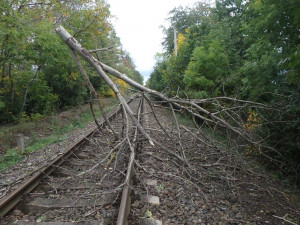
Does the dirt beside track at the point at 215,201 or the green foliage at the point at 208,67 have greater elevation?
the green foliage at the point at 208,67

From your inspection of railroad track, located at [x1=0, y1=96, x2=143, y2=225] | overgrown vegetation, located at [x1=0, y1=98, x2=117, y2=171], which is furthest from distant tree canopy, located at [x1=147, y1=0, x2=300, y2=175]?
overgrown vegetation, located at [x1=0, y1=98, x2=117, y2=171]

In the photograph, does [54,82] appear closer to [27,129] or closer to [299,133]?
[27,129]

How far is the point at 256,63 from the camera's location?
6.45 meters

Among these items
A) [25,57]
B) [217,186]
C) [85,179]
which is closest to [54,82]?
[25,57]

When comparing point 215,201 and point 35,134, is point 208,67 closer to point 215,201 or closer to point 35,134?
Result: point 215,201

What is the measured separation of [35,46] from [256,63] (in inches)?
391

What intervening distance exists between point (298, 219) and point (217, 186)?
1.31 meters

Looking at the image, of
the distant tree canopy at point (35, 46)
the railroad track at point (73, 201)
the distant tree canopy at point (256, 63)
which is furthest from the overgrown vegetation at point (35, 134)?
the distant tree canopy at point (256, 63)

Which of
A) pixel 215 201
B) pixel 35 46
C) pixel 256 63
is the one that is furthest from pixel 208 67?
pixel 35 46

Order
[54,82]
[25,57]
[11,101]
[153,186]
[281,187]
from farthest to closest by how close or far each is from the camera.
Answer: [54,82] < [11,101] < [25,57] < [281,187] < [153,186]

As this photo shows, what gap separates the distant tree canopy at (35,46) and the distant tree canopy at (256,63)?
4.13 m

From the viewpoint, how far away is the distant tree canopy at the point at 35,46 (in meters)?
8.86

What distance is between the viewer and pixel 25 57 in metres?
11.0

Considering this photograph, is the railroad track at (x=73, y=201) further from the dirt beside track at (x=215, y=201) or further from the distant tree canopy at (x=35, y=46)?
the distant tree canopy at (x=35, y=46)
